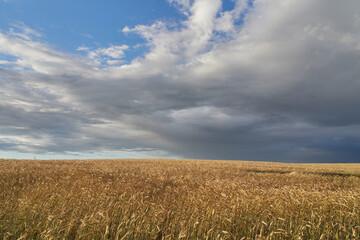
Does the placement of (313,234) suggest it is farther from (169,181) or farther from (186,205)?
(169,181)

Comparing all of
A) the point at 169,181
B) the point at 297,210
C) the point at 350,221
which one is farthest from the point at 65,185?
the point at 350,221

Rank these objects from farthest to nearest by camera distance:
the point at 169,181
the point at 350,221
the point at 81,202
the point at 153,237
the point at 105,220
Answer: the point at 169,181 → the point at 81,202 → the point at 350,221 → the point at 105,220 → the point at 153,237

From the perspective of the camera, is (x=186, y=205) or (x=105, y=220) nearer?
(x=105, y=220)

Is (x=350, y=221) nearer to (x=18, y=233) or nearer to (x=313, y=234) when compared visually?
(x=313, y=234)

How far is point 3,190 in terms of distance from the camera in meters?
8.78

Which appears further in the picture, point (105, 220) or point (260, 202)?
point (260, 202)

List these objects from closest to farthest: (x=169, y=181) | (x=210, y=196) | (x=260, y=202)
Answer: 1. (x=260, y=202)
2. (x=210, y=196)
3. (x=169, y=181)

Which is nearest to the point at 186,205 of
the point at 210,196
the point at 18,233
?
the point at 210,196

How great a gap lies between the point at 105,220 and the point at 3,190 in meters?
6.14

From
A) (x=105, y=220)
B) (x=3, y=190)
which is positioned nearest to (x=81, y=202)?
(x=105, y=220)

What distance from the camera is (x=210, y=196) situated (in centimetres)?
859

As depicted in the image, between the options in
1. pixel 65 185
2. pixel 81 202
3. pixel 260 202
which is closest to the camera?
pixel 81 202

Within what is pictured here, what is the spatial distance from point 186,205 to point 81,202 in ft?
10.2

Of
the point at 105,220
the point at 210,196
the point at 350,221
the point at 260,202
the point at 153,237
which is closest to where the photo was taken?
the point at 153,237
